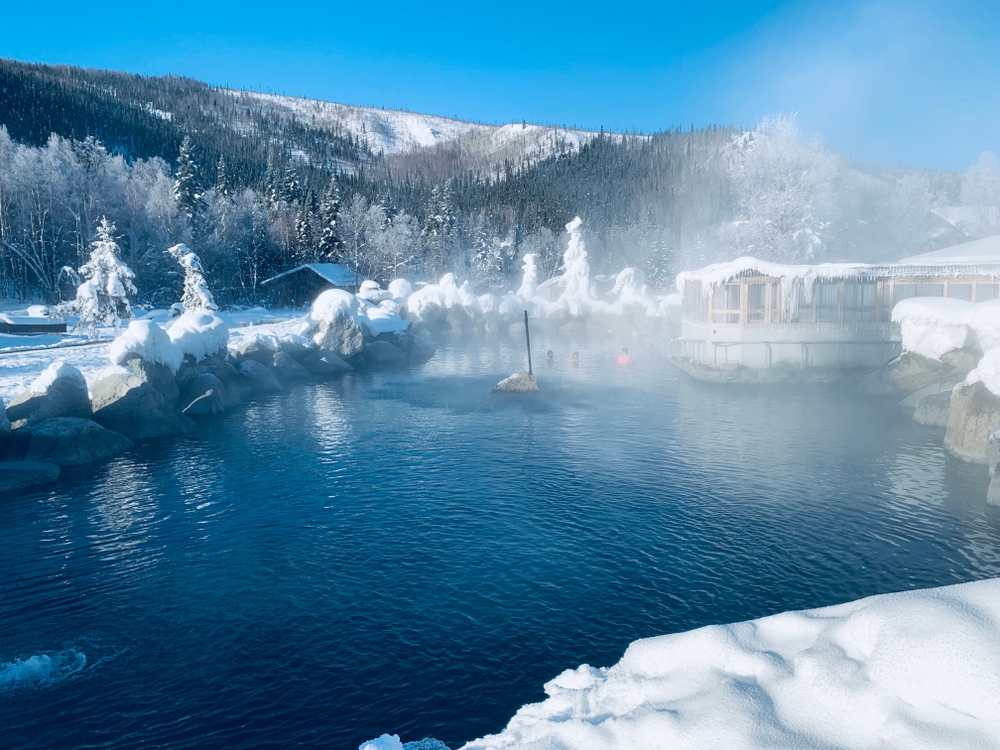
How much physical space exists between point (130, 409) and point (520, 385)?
1513 cm

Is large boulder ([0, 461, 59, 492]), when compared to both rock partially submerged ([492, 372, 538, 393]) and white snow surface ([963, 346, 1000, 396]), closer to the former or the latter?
rock partially submerged ([492, 372, 538, 393])

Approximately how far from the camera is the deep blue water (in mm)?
8461

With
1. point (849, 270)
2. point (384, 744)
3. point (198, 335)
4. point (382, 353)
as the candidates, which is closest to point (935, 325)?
point (849, 270)

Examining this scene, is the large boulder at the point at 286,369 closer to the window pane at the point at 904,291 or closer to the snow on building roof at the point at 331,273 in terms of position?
the snow on building roof at the point at 331,273

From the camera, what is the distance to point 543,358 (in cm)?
4009

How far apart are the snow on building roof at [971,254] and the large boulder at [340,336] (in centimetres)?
2898

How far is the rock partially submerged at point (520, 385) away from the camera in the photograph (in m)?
28.4

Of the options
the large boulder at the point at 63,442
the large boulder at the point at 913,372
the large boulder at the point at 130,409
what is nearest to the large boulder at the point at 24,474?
the large boulder at the point at 63,442

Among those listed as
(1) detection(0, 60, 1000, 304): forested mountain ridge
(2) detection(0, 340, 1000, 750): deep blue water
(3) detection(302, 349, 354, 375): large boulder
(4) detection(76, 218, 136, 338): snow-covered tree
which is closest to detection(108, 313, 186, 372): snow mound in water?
(2) detection(0, 340, 1000, 750): deep blue water

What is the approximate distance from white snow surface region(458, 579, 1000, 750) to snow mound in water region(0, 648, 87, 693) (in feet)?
21.0

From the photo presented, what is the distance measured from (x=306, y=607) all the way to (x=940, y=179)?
128051 millimetres

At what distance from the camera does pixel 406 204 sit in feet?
345

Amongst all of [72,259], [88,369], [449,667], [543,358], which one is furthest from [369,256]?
[449,667]

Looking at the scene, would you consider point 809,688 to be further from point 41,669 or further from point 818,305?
point 818,305
